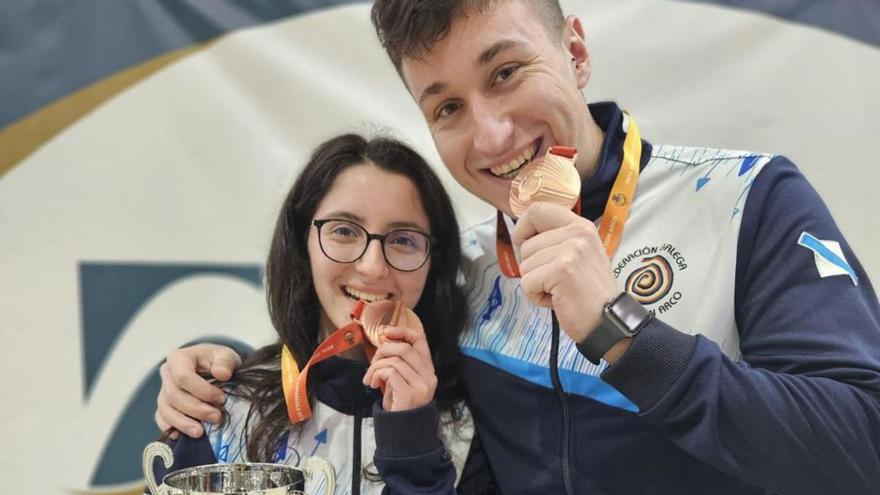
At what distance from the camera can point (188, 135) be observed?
2775mm

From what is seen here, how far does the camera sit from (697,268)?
1531mm

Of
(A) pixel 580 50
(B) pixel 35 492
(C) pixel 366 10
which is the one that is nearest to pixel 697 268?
(A) pixel 580 50

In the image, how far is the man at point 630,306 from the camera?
120 cm

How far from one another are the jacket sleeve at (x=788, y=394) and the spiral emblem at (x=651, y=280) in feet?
0.89

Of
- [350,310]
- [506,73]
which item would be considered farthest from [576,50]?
[350,310]

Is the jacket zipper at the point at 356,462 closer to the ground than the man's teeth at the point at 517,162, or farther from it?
closer to the ground

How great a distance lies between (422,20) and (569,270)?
57 centimetres

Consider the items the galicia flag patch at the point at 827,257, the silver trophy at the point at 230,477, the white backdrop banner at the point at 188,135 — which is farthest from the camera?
the white backdrop banner at the point at 188,135

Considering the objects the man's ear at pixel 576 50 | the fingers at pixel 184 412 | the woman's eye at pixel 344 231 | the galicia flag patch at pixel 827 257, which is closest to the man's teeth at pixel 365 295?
the woman's eye at pixel 344 231

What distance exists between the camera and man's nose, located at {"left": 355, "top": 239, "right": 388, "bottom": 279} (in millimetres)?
1793

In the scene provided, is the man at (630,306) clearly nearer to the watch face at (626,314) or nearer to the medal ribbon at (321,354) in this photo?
the watch face at (626,314)

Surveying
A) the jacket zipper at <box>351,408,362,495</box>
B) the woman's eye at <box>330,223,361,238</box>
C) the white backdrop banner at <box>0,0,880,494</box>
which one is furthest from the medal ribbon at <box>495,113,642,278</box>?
the white backdrop banner at <box>0,0,880,494</box>

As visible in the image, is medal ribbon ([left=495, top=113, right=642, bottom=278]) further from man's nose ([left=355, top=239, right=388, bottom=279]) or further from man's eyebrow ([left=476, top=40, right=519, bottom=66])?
man's nose ([left=355, top=239, right=388, bottom=279])

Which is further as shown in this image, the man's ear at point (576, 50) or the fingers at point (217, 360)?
the fingers at point (217, 360)
